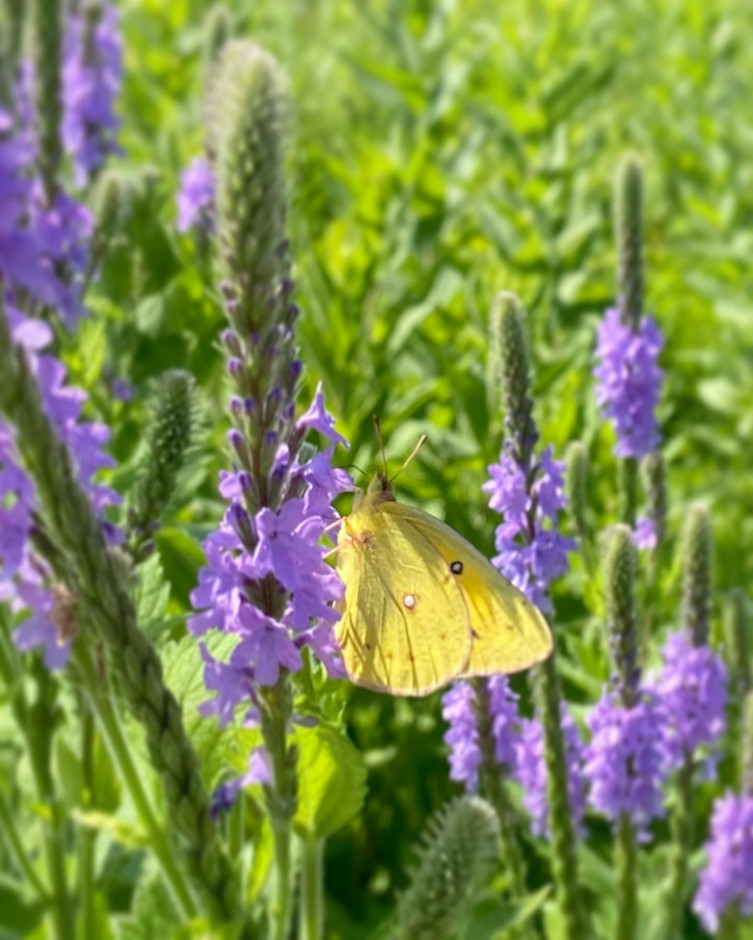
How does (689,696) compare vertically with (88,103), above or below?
below

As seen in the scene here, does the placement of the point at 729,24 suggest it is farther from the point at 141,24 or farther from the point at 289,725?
the point at 289,725

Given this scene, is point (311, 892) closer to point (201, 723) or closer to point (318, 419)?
point (201, 723)

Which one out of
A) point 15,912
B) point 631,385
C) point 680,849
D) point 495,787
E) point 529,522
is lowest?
point 15,912

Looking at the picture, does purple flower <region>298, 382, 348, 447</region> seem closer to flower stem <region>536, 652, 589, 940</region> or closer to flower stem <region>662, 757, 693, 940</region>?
flower stem <region>536, 652, 589, 940</region>

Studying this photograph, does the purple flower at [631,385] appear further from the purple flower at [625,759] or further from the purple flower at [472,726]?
the purple flower at [472,726]

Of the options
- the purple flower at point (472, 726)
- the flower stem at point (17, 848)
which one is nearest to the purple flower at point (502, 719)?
the purple flower at point (472, 726)

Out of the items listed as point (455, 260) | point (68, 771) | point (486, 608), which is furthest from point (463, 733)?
point (455, 260)
